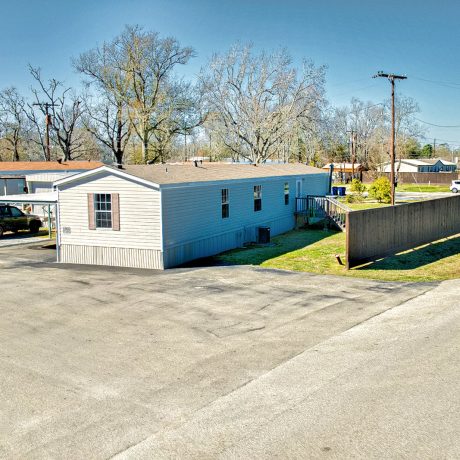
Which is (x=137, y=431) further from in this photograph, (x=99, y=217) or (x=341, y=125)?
(x=341, y=125)

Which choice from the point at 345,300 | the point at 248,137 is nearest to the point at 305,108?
the point at 248,137

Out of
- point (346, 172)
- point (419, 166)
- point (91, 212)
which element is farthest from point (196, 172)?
point (419, 166)

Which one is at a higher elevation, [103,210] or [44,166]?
[44,166]

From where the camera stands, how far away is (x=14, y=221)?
29.1 metres

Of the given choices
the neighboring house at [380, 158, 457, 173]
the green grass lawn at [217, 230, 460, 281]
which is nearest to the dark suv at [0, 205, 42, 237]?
the green grass lawn at [217, 230, 460, 281]

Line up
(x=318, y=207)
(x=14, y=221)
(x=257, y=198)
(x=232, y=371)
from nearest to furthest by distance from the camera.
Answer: (x=232, y=371)
(x=257, y=198)
(x=14, y=221)
(x=318, y=207)

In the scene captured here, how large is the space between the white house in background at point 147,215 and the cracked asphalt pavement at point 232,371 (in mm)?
3523

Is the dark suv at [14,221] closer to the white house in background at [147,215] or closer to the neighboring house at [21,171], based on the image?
the neighboring house at [21,171]

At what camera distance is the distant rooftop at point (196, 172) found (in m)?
19.5

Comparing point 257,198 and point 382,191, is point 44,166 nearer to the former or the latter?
point 257,198

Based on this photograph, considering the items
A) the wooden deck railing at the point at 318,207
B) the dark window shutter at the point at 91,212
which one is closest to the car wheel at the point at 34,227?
the dark window shutter at the point at 91,212

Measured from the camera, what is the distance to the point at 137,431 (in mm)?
7074

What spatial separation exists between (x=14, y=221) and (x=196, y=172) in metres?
12.4

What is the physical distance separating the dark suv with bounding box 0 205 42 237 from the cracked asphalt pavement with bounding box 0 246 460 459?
14.1 metres
